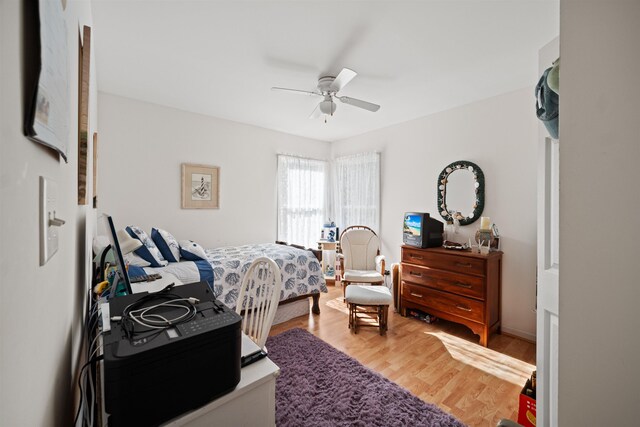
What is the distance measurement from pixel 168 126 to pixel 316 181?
96.8 inches

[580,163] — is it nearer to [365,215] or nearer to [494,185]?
[494,185]

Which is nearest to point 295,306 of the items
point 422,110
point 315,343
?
point 315,343

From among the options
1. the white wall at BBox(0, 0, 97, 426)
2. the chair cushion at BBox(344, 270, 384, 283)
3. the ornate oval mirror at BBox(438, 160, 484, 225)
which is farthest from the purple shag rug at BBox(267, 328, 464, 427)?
the ornate oval mirror at BBox(438, 160, 484, 225)

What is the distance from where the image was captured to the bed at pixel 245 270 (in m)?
2.62

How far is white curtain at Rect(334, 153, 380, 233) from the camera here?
4.35 m

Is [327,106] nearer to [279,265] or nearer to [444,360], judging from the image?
[279,265]

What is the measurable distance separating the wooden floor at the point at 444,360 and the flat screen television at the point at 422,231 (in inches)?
36.4

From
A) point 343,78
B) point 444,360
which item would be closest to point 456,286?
point 444,360

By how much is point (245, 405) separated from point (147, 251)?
214 cm

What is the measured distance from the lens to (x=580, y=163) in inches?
21.7

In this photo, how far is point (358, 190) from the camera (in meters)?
4.61

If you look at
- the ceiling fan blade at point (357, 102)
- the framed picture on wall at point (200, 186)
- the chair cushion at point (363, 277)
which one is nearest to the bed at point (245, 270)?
the chair cushion at point (363, 277)

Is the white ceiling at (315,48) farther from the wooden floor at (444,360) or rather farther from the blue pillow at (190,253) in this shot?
the wooden floor at (444,360)

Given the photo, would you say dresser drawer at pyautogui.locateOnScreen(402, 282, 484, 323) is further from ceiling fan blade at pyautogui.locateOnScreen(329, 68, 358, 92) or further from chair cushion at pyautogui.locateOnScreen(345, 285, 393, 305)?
ceiling fan blade at pyautogui.locateOnScreen(329, 68, 358, 92)
